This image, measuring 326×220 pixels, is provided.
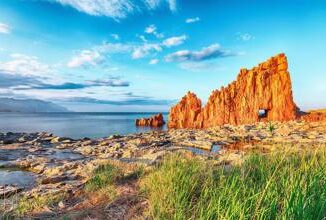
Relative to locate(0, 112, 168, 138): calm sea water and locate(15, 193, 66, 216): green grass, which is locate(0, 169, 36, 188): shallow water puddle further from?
locate(0, 112, 168, 138): calm sea water

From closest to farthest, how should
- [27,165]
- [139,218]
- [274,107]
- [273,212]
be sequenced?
[273,212] → [139,218] → [27,165] → [274,107]

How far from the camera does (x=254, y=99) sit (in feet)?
178

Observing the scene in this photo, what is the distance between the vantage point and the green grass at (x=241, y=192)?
Answer: 12.2 ft

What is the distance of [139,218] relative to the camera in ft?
15.8

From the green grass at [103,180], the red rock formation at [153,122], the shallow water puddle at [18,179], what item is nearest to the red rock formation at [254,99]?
the red rock formation at [153,122]

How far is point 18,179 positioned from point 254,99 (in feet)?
161

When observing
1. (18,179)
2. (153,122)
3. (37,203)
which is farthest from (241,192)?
(153,122)

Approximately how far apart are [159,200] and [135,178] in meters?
3.35

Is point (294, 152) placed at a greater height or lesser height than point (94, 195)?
greater

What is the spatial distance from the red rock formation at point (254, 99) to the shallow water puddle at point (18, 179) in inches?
1811

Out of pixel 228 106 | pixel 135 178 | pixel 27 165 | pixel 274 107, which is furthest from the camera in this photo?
pixel 228 106

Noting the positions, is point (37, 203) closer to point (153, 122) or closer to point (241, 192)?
point (241, 192)

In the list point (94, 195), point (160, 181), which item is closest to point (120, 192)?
point (94, 195)

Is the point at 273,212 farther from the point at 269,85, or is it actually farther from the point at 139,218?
the point at 269,85
